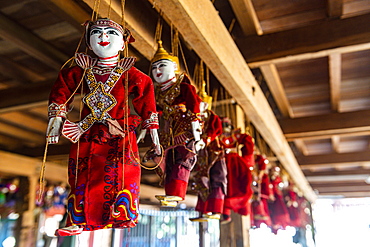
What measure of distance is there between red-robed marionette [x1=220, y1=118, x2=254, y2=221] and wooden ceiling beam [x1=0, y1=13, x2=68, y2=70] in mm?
935

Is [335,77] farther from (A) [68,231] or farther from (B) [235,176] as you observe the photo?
(A) [68,231]

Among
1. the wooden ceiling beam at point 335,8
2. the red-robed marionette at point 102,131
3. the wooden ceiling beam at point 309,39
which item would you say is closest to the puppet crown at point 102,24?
the red-robed marionette at point 102,131

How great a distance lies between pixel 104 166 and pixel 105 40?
29 cm

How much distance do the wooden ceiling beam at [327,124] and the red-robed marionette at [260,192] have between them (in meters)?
0.76

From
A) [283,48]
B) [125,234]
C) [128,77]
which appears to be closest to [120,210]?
[128,77]

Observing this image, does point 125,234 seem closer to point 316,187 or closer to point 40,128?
point 40,128

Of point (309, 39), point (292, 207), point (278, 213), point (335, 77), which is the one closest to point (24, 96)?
point (309, 39)

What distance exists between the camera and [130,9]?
48.5 inches

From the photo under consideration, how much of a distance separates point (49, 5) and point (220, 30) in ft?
2.18

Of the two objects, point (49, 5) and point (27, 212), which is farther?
point (27, 212)

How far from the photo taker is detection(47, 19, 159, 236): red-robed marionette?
76 cm

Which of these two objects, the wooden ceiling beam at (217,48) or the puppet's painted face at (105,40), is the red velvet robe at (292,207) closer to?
the wooden ceiling beam at (217,48)

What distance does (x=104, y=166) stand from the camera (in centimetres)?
80

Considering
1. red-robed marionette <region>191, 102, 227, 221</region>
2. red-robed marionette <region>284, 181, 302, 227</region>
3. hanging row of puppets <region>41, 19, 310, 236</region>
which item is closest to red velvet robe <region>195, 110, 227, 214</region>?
red-robed marionette <region>191, 102, 227, 221</region>
